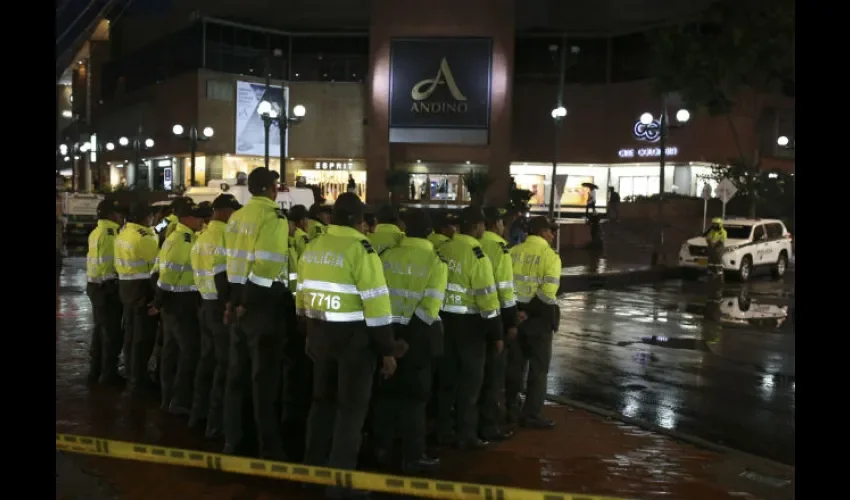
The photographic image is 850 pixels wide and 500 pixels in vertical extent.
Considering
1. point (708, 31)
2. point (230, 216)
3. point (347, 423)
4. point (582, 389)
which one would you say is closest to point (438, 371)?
point (347, 423)

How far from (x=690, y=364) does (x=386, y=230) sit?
255 inches

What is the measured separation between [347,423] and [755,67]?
26.2m

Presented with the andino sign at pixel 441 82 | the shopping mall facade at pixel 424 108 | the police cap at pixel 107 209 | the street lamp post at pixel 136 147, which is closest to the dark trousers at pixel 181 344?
the police cap at pixel 107 209

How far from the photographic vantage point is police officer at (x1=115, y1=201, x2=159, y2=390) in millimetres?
8688

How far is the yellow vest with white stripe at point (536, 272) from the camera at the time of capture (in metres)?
7.78

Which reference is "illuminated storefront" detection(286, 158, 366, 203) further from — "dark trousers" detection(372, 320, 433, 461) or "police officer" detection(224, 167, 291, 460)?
"dark trousers" detection(372, 320, 433, 461)

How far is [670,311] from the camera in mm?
17469

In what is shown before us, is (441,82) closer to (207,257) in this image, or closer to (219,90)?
(219,90)

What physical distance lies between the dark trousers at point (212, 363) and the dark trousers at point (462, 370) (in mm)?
1873

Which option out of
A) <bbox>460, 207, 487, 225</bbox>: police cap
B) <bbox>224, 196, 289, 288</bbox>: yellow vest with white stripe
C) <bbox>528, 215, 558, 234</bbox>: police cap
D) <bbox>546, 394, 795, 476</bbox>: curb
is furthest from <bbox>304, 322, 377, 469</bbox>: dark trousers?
<bbox>546, 394, 795, 476</bbox>: curb

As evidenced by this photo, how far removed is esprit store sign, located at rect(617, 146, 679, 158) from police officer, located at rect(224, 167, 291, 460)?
38706 millimetres

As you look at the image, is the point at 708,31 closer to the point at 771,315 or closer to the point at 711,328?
the point at 771,315

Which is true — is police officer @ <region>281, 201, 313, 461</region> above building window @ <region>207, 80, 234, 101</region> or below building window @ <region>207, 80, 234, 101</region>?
below
